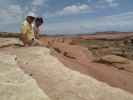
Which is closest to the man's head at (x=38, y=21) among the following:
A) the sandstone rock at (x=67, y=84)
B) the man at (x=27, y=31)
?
the man at (x=27, y=31)

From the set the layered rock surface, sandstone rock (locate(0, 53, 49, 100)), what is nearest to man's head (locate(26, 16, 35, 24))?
the layered rock surface

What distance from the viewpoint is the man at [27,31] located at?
11305mm

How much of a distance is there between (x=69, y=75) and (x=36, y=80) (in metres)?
0.90

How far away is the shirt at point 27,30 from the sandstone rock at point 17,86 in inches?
166

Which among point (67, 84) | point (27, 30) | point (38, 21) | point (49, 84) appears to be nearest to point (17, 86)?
point (49, 84)

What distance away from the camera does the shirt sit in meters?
11.3

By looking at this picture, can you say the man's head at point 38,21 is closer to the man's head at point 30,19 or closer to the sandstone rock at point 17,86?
the man's head at point 30,19

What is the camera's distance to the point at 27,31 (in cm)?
1144

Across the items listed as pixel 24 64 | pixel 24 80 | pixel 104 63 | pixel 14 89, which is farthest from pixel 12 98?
pixel 104 63

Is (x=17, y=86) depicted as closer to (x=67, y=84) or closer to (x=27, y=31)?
(x=67, y=84)

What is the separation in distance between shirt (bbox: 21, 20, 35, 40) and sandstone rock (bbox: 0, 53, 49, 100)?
13.8 feet

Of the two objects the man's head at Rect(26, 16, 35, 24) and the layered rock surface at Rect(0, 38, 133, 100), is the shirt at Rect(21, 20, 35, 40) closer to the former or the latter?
the man's head at Rect(26, 16, 35, 24)

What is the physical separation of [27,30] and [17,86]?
5644mm

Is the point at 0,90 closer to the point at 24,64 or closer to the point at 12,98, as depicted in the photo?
the point at 12,98
